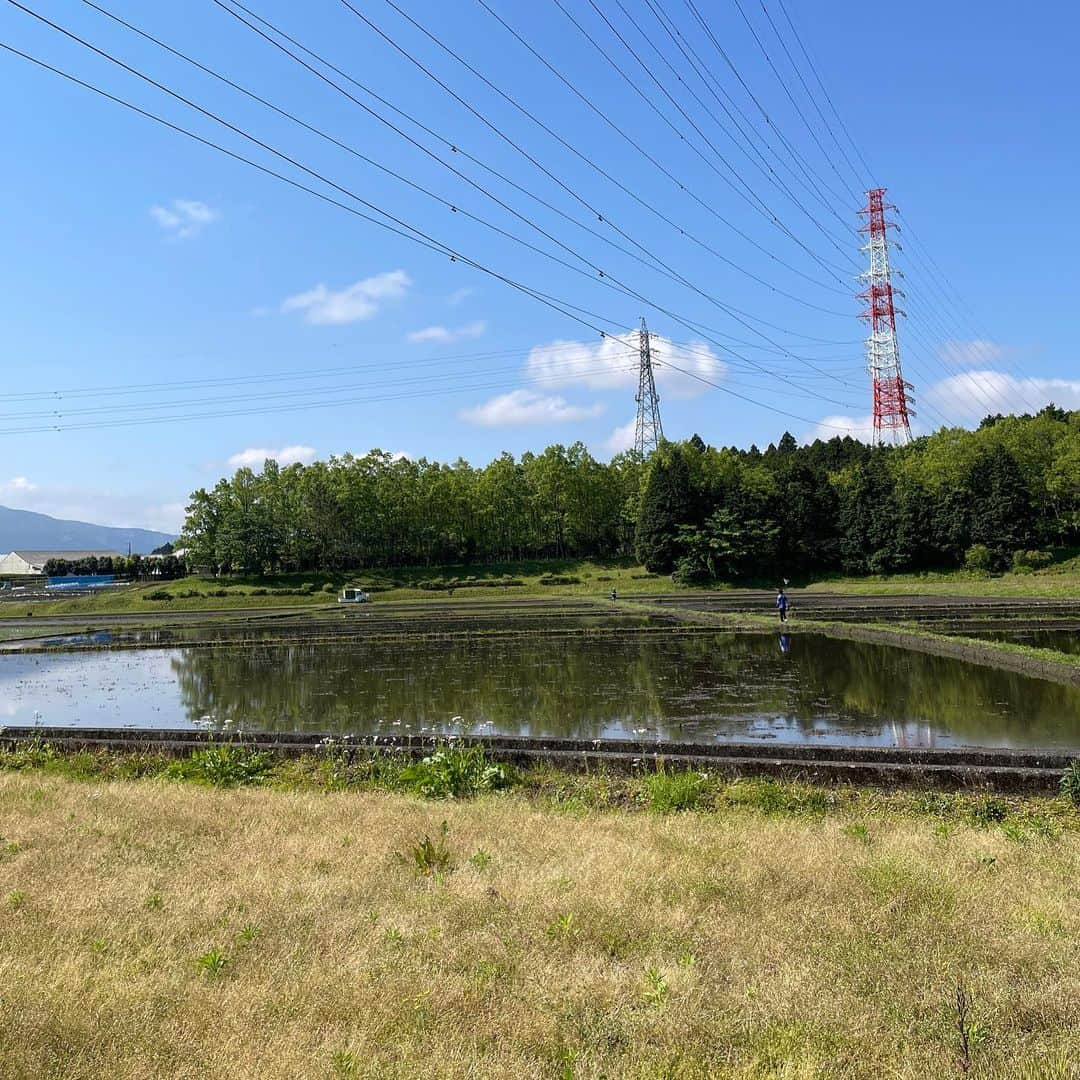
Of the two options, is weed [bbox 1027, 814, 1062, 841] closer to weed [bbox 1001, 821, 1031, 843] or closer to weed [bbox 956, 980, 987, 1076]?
weed [bbox 1001, 821, 1031, 843]

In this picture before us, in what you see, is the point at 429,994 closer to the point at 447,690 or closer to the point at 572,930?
the point at 572,930

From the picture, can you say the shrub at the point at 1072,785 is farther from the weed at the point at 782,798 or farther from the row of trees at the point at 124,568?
the row of trees at the point at 124,568

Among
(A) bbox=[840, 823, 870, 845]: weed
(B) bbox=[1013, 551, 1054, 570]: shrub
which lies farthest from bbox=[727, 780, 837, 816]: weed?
(B) bbox=[1013, 551, 1054, 570]: shrub

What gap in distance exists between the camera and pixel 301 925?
5.79 metres

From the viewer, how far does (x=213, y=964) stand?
5.02 metres

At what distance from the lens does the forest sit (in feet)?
196

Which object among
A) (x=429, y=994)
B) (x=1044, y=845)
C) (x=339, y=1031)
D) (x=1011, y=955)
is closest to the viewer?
(x=339, y=1031)

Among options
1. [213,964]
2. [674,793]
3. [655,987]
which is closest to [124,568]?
[674,793]

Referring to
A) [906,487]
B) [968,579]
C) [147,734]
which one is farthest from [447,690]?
[906,487]

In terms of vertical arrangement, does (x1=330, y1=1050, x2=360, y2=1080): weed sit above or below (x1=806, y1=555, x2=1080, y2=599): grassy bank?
above

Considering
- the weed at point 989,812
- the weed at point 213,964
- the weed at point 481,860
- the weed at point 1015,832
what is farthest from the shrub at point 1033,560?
the weed at point 213,964

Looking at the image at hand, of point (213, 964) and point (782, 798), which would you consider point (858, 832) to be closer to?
point (782, 798)

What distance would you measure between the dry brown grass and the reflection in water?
20.9 feet

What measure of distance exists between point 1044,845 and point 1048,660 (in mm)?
12825
